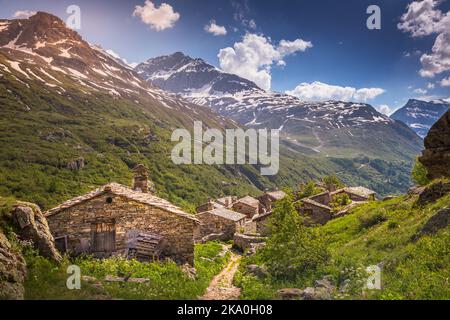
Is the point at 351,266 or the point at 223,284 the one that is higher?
the point at 351,266

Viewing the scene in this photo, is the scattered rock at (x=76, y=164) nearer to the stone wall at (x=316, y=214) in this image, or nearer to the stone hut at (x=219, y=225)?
the stone hut at (x=219, y=225)

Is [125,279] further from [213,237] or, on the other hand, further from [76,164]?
[76,164]

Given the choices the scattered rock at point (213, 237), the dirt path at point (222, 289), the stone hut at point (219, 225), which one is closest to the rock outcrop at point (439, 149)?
the dirt path at point (222, 289)

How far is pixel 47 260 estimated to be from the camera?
17.2m

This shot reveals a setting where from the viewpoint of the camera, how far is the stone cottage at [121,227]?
22203 mm

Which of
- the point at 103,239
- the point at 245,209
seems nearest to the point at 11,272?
the point at 103,239

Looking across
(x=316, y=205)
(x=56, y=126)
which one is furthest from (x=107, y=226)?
(x=56, y=126)

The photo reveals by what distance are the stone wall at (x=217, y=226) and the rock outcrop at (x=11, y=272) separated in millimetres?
41346

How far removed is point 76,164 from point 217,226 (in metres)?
117

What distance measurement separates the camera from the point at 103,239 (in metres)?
22.4

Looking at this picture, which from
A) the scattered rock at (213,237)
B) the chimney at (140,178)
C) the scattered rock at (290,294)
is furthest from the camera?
the scattered rock at (213,237)

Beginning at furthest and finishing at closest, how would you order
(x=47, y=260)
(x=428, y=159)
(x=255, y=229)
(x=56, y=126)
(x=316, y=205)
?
(x=56, y=126)
(x=255, y=229)
(x=316, y=205)
(x=428, y=159)
(x=47, y=260)
